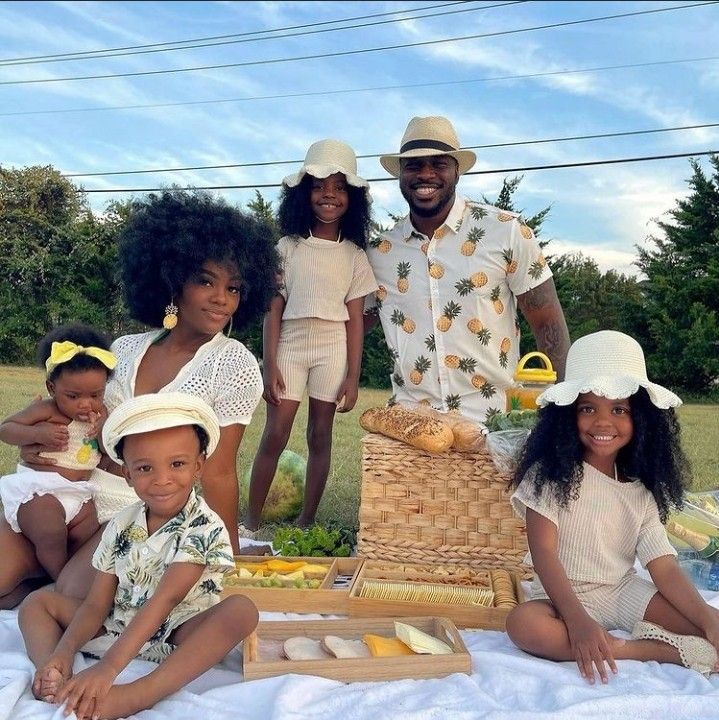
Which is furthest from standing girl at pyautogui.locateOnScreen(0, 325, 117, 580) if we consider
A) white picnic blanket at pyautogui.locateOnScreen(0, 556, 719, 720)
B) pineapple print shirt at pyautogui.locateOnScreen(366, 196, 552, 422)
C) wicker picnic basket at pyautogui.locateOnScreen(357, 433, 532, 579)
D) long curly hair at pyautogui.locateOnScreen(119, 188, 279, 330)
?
pineapple print shirt at pyautogui.locateOnScreen(366, 196, 552, 422)

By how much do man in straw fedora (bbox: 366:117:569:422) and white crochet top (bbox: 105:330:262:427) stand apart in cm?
124

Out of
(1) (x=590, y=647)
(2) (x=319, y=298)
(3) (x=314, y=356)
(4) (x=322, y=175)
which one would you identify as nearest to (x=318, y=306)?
(2) (x=319, y=298)

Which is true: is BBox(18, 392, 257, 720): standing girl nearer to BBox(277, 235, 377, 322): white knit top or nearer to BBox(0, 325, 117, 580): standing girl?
BBox(0, 325, 117, 580): standing girl

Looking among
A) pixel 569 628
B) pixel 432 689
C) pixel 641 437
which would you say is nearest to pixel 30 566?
pixel 432 689

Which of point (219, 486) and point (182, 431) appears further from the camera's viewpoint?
point (219, 486)

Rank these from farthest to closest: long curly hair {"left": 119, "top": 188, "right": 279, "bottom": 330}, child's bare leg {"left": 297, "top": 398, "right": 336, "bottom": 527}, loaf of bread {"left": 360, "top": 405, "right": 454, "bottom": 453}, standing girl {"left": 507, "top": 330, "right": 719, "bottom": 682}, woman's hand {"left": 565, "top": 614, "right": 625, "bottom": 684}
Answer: child's bare leg {"left": 297, "top": 398, "right": 336, "bottom": 527}
loaf of bread {"left": 360, "top": 405, "right": 454, "bottom": 453}
long curly hair {"left": 119, "top": 188, "right": 279, "bottom": 330}
standing girl {"left": 507, "top": 330, "right": 719, "bottom": 682}
woman's hand {"left": 565, "top": 614, "right": 625, "bottom": 684}

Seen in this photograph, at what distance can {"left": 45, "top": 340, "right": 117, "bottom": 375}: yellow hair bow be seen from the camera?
10.8 ft

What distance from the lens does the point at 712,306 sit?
20.1 meters

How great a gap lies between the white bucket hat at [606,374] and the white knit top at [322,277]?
161cm

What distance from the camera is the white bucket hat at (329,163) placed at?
4.39 m

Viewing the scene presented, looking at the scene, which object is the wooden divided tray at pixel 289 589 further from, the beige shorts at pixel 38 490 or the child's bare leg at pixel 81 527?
the beige shorts at pixel 38 490

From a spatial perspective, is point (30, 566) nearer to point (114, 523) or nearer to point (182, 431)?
point (114, 523)

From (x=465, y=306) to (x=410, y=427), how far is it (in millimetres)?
824

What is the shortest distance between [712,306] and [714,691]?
755 inches
